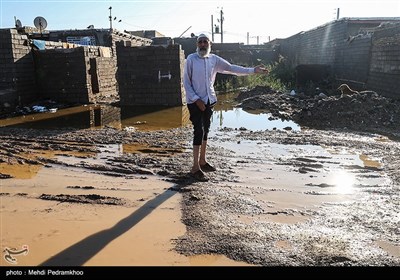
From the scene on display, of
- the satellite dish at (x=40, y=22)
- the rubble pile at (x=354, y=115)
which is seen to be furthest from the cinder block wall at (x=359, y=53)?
the satellite dish at (x=40, y=22)

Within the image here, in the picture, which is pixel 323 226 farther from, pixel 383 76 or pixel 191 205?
pixel 383 76

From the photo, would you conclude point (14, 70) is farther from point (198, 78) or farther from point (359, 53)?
point (359, 53)

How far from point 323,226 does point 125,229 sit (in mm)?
1685

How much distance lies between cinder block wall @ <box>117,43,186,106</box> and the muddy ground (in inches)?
149

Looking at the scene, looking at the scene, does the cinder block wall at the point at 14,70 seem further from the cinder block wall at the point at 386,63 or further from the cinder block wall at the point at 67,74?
the cinder block wall at the point at 386,63

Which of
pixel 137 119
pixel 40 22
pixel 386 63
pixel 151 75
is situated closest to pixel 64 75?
pixel 151 75

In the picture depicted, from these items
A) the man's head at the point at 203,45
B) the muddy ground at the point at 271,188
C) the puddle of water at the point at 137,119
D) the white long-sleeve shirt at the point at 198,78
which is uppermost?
the man's head at the point at 203,45

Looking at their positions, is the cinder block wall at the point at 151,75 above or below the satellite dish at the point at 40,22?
below

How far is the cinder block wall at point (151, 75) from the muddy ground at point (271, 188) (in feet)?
12.4

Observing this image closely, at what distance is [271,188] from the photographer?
12.4 feet

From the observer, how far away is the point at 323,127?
24.0ft

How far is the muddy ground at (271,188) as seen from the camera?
249cm

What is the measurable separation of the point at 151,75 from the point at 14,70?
426cm
